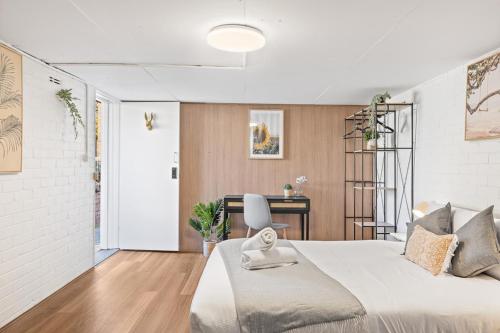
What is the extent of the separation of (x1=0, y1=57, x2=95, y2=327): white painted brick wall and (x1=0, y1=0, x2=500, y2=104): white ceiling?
43 cm

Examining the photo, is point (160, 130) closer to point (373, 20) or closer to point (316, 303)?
point (373, 20)

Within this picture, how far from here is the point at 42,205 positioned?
3.08 metres

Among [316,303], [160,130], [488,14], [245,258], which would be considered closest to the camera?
[316,303]

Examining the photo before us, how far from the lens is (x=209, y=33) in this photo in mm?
2273

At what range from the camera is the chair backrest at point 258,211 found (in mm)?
4203

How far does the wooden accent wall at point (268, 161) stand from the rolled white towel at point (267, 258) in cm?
270

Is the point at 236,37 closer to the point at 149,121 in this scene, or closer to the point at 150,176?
the point at 149,121

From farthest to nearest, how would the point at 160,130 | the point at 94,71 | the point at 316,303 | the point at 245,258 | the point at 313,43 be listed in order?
the point at 160,130, the point at 94,71, the point at 313,43, the point at 245,258, the point at 316,303

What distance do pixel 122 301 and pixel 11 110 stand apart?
1.85 meters

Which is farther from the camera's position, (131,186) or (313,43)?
(131,186)

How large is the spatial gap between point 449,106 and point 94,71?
3.41 m

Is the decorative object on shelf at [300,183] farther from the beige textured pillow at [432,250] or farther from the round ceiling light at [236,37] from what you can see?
the round ceiling light at [236,37]

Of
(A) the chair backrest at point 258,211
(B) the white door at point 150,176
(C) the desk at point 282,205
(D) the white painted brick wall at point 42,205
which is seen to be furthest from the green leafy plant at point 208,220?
(D) the white painted brick wall at point 42,205

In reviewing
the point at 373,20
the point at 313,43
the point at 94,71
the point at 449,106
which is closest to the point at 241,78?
the point at 313,43
